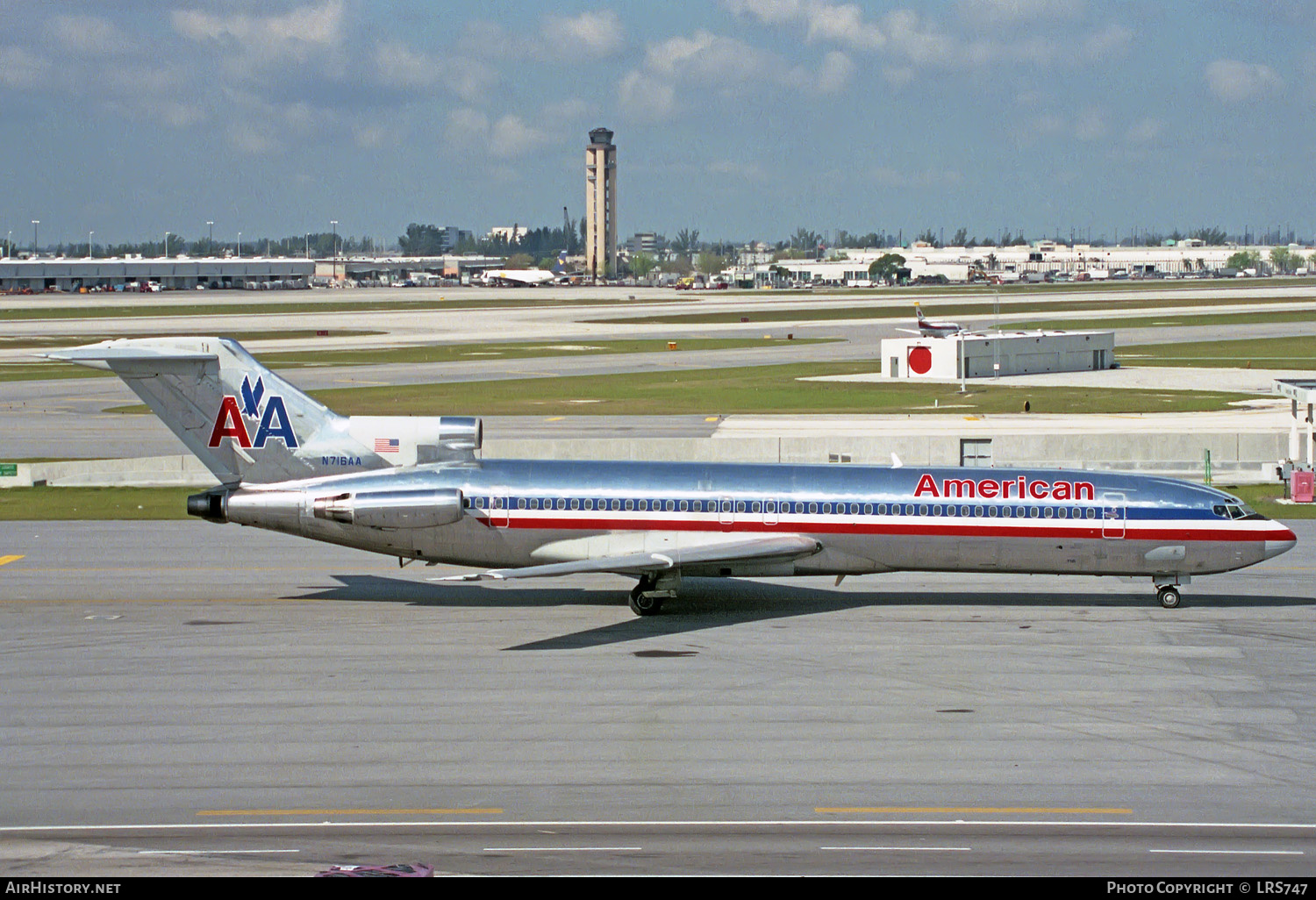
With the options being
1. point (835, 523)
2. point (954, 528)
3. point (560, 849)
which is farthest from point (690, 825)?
point (954, 528)

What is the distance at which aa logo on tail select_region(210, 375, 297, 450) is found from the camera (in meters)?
30.6

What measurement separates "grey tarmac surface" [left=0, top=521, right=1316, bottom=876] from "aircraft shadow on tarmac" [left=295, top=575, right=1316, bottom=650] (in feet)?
0.39

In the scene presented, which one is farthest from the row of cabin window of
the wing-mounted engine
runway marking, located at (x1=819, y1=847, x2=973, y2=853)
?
runway marking, located at (x1=819, y1=847, x2=973, y2=853)

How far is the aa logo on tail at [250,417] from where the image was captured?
30.6m

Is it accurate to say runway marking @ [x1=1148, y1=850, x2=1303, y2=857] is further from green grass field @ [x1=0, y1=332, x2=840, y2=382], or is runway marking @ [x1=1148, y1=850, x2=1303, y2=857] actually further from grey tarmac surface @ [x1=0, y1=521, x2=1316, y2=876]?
green grass field @ [x1=0, y1=332, x2=840, y2=382]

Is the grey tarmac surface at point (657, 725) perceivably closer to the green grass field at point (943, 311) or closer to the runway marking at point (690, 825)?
the runway marking at point (690, 825)

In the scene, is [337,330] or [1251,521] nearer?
[1251,521]

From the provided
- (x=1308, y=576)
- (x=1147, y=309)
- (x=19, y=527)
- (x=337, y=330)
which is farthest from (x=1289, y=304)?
(x=19, y=527)

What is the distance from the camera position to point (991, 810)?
1812cm

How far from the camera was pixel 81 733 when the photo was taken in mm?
21469

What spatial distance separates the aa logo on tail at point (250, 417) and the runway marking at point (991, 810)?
17.0m

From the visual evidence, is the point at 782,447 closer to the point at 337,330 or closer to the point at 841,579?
the point at 841,579

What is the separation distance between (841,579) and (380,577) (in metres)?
11.1

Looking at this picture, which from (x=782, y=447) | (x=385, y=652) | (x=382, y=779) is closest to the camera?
(x=382, y=779)
